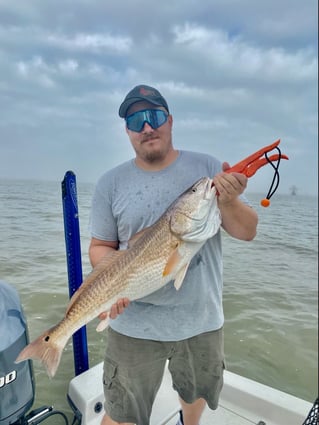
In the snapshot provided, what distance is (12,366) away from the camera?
6.31 feet

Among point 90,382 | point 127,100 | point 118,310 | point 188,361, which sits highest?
point 127,100

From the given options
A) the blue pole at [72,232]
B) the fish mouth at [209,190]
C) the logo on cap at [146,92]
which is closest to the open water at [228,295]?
the blue pole at [72,232]

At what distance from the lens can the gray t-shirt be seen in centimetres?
209

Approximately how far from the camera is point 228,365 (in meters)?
4.41

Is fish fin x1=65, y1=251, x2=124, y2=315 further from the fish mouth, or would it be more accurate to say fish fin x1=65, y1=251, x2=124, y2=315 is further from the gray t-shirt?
the fish mouth

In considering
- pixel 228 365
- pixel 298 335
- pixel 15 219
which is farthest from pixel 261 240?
pixel 15 219

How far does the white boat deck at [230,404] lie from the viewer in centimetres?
269

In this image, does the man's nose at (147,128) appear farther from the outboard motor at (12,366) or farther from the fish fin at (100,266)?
the outboard motor at (12,366)

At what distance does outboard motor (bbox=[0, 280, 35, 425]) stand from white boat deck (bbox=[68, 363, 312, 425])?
2.52ft

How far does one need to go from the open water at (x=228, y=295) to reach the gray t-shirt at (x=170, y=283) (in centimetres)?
58

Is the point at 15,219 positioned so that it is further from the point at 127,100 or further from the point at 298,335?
the point at 298,335

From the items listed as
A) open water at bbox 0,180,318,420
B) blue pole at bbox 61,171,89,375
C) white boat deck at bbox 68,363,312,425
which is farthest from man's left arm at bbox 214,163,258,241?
white boat deck at bbox 68,363,312,425

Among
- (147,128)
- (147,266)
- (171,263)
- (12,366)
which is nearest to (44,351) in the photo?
(12,366)

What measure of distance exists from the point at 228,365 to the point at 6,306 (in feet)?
10.8
